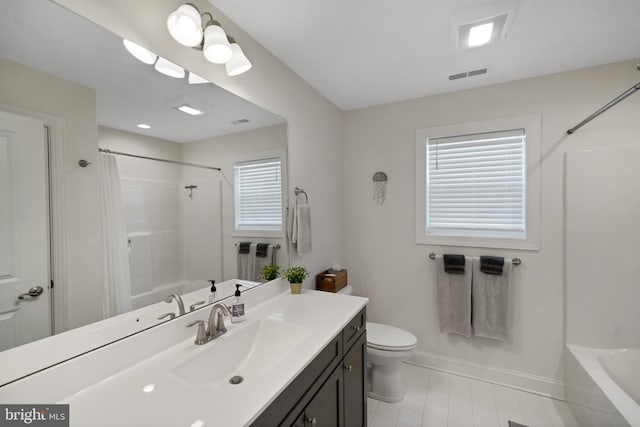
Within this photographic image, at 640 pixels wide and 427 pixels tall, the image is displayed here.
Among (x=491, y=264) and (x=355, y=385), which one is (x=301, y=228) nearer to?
(x=355, y=385)

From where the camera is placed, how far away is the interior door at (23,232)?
29.8 inches

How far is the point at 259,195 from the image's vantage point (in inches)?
68.0

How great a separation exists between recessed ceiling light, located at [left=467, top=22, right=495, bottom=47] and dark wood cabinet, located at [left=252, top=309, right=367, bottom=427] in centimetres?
177

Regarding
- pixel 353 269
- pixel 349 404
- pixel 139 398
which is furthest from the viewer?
pixel 353 269

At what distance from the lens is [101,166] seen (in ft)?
3.26

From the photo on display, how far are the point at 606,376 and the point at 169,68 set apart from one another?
118 inches

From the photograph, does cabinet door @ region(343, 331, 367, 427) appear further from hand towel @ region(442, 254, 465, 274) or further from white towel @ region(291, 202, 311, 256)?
hand towel @ region(442, 254, 465, 274)

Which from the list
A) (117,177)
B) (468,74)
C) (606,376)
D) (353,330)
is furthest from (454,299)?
(117,177)

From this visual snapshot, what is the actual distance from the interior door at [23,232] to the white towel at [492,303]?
257 cm

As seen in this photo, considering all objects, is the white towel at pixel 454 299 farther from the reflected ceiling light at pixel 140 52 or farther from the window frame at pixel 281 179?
the reflected ceiling light at pixel 140 52

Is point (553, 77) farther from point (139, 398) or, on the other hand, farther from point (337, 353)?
point (139, 398)

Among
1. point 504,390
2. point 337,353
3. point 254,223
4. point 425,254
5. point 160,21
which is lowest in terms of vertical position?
point 504,390

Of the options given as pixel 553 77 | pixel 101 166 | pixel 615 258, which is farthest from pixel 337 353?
pixel 553 77

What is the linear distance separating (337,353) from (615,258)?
208 cm
